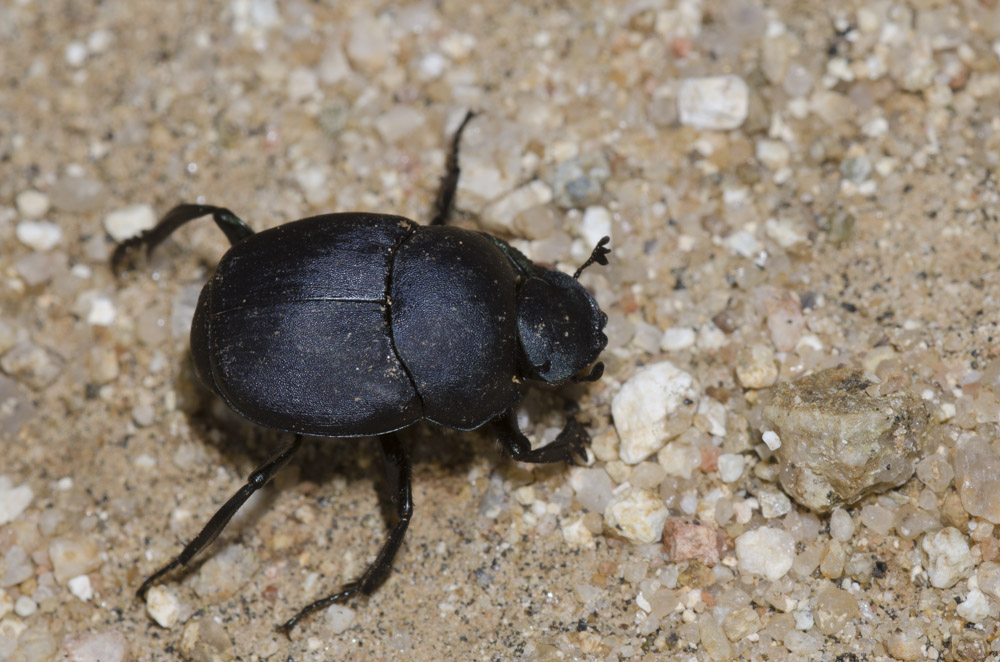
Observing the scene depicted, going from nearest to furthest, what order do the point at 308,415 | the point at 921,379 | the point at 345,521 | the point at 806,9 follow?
the point at 308,415 < the point at 921,379 < the point at 345,521 < the point at 806,9

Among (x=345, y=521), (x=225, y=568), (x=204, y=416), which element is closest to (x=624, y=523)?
(x=345, y=521)

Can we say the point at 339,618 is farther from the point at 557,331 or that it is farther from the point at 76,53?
the point at 76,53

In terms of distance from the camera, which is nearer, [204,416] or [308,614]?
[308,614]

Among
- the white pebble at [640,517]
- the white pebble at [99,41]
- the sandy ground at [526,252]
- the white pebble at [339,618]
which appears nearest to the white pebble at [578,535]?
the sandy ground at [526,252]

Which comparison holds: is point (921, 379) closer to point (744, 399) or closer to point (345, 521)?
point (744, 399)

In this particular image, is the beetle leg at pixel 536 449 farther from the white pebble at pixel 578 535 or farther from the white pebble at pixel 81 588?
the white pebble at pixel 81 588

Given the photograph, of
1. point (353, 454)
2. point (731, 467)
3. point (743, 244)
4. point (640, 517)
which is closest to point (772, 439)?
point (731, 467)
